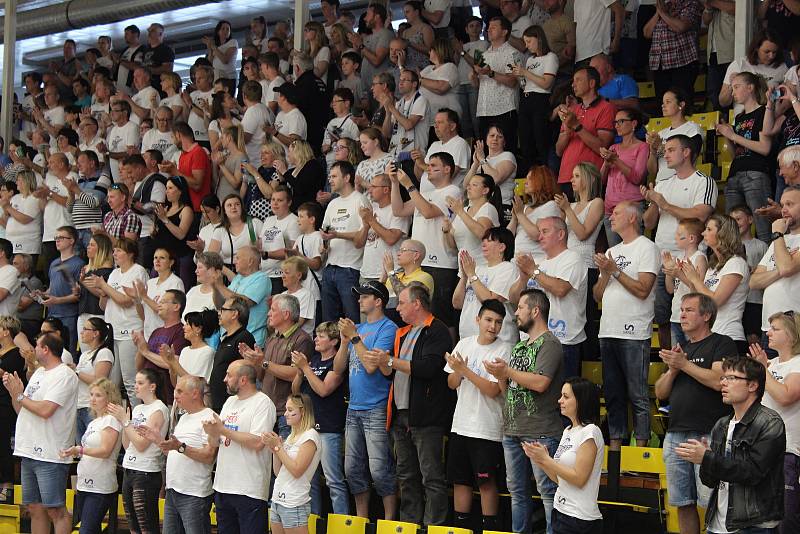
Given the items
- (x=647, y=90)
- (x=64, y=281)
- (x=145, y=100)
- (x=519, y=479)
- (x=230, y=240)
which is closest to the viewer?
(x=519, y=479)

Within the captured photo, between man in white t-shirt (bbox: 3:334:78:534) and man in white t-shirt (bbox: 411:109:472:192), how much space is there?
10.4 ft

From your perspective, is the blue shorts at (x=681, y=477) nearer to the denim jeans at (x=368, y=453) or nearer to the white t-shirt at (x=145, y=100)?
the denim jeans at (x=368, y=453)

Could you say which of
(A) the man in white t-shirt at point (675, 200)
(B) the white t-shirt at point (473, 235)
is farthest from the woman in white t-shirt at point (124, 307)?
(A) the man in white t-shirt at point (675, 200)

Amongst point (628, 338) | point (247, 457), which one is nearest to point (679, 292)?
point (628, 338)

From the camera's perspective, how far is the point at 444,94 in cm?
1077

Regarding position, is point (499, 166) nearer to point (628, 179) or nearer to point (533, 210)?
point (533, 210)

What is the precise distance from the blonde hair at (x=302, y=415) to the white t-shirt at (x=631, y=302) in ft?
6.32

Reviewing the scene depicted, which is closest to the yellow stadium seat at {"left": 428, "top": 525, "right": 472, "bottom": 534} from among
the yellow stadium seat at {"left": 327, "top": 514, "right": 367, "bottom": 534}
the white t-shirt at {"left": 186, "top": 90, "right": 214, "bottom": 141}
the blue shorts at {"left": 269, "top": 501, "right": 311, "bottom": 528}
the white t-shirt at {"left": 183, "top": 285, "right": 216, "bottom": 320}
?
the yellow stadium seat at {"left": 327, "top": 514, "right": 367, "bottom": 534}

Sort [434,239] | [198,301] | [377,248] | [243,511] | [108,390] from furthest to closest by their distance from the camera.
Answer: [198,301], [377,248], [434,239], [108,390], [243,511]

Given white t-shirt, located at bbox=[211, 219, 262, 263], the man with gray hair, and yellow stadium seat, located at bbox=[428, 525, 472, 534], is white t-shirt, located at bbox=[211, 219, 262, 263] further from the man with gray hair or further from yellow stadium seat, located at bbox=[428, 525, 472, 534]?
yellow stadium seat, located at bbox=[428, 525, 472, 534]

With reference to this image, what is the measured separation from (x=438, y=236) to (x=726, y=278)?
245cm

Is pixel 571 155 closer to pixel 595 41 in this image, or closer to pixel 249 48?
pixel 595 41

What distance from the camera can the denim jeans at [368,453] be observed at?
7.57m

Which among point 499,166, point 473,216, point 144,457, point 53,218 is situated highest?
point 499,166
